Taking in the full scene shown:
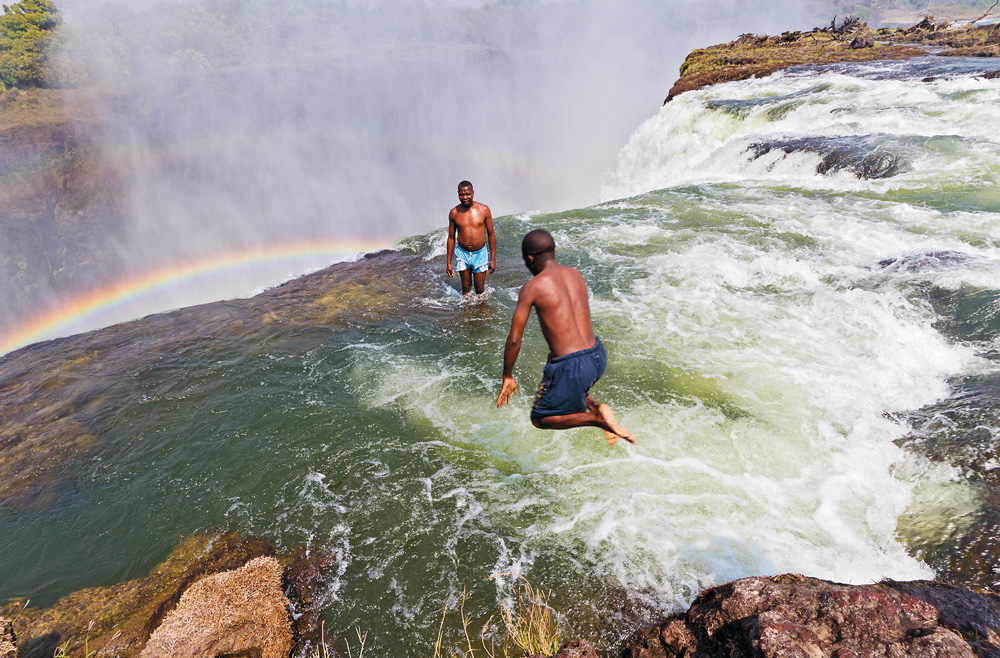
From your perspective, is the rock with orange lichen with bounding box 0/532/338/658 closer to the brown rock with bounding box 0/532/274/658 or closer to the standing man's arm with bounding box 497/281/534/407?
the brown rock with bounding box 0/532/274/658

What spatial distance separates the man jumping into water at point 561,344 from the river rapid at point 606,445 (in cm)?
112

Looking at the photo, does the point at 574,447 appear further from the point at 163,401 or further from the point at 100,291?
the point at 100,291

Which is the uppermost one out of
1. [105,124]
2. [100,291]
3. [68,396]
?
[105,124]

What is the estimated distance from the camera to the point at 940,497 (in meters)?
3.37

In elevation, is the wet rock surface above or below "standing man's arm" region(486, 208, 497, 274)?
below

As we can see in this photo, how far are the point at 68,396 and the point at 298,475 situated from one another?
3.95 m

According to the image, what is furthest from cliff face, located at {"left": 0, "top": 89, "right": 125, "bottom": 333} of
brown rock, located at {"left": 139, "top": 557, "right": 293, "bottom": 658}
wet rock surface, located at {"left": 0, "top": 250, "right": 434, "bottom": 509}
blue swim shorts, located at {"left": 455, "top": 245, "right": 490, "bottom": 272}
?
brown rock, located at {"left": 139, "top": 557, "right": 293, "bottom": 658}

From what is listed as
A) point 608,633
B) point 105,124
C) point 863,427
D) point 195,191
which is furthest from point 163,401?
point 105,124

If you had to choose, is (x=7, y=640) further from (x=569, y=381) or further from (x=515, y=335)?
(x=569, y=381)

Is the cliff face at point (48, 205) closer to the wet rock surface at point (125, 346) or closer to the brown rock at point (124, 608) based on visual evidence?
the wet rock surface at point (125, 346)

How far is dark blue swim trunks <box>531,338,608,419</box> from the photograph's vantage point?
2.92m

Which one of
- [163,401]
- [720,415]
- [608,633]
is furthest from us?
[163,401]

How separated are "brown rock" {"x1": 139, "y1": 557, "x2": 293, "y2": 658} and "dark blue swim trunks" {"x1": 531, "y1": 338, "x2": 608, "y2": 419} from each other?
81.5 inches

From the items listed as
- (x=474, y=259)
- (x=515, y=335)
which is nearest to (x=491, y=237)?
(x=474, y=259)
